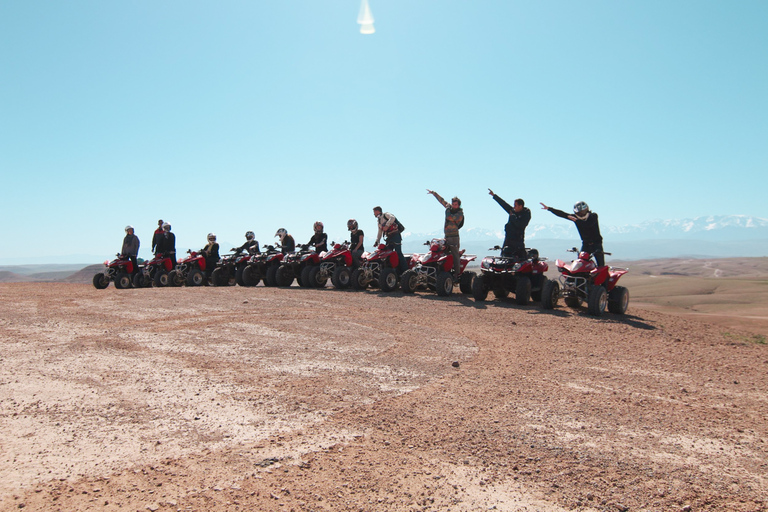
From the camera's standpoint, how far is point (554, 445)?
12.0 ft

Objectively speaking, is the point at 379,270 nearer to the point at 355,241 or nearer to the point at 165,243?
the point at 355,241

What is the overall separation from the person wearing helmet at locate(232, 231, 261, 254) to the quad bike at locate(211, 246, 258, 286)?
3.6 inches

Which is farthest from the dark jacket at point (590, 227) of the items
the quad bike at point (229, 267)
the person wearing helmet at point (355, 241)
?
the quad bike at point (229, 267)

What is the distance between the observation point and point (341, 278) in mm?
15305

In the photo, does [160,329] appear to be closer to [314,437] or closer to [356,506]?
[314,437]

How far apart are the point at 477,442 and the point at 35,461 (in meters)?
2.89

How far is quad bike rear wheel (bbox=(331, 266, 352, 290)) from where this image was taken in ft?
49.9

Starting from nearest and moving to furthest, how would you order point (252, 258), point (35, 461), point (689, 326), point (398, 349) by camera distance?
1. point (35, 461)
2. point (398, 349)
3. point (689, 326)
4. point (252, 258)

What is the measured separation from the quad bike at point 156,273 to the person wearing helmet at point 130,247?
32 centimetres

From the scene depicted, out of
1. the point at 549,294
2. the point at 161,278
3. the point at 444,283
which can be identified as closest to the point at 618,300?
the point at 549,294

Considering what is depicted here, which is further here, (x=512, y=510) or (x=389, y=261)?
(x=389, y=261)

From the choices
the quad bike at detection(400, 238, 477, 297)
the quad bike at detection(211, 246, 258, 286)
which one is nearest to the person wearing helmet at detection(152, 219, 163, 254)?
the quad bike at detection(211, 246, 258, 286)

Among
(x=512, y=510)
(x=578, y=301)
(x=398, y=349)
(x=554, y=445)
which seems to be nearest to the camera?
(x=512, y=510)

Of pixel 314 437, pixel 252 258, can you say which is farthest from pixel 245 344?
pixel 252 258
